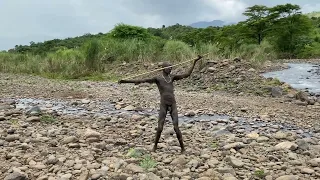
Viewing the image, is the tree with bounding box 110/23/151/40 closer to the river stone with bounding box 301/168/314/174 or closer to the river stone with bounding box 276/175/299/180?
the river stone with bounding box 301/168/314/174

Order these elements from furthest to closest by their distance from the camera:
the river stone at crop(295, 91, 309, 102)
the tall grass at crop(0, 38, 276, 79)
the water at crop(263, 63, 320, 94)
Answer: the tall grass at crop(0, 38, 276, 79) < the water at crop(263, 63, 320, 94) < the river stone at crop(295, 91, 309, 102)

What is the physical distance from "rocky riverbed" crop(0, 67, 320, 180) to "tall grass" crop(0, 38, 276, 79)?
8.69 meters

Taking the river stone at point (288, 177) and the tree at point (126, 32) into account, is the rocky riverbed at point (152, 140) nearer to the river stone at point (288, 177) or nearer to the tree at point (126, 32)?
the river stone at point (288, 177)

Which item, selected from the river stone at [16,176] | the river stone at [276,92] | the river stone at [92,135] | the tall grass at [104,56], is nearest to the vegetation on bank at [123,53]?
the tall grass at [104,56]

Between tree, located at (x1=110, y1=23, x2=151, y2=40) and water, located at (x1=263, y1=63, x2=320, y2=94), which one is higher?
tree, located at (x1=110, y1=23, x2=151, y2=40)

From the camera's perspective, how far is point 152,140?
8.54 m

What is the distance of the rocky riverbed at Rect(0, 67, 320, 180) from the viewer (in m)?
6.64

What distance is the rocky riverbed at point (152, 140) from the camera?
21.8 feet

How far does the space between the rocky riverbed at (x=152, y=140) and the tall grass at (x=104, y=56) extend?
8690 millimetres

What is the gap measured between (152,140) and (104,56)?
58.4 feet

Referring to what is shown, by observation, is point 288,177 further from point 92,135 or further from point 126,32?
point 126,32

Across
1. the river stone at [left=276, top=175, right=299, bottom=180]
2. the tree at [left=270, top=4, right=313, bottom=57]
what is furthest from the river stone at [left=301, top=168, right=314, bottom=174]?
the tree at [left=270, top=4, right=313, bottom=57]

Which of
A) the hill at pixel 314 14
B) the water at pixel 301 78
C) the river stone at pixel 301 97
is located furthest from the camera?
the hill at pixel 314 14

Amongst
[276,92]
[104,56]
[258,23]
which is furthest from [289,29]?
[276,92]
